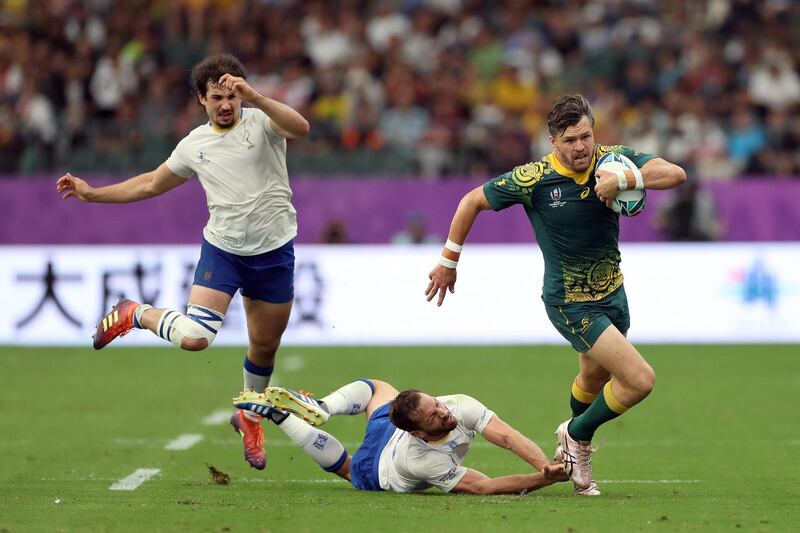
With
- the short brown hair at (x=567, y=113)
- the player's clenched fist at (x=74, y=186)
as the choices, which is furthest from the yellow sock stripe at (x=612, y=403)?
the player's clenched fist at (x=74, y=186)

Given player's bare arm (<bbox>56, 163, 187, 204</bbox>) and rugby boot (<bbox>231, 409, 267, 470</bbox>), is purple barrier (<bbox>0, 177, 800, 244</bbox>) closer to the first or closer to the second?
player's bare arm (<bbox>56, 163, 187, 204</bbox>)

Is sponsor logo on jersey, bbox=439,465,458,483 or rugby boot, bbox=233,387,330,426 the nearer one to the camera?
sponsor logo on jersey, bbox=439,465,458,483

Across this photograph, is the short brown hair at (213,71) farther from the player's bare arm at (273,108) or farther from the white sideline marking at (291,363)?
the white sideline marking at (291,363)

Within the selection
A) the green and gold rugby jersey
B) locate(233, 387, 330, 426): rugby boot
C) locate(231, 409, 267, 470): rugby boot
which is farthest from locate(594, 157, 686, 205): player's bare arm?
locate(231, 409, 267, 470): rugby boot

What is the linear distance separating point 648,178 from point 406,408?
1960mm

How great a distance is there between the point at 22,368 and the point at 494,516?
411 inches

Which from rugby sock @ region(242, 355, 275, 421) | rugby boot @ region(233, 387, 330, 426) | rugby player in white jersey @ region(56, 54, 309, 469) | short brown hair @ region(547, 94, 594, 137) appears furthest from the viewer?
rugby sock @ region(242, 355, 275, 421)

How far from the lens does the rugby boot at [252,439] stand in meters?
9.02

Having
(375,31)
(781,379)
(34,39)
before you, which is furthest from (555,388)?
(34,39)

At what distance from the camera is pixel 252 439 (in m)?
9.18

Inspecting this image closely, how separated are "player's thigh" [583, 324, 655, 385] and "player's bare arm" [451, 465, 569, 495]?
2.28 feet

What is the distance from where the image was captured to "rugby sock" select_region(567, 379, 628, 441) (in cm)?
836

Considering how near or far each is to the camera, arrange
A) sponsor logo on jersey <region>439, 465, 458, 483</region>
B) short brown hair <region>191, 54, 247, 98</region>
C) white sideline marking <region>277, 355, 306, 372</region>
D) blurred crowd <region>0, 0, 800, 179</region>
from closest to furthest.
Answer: sponsor logo on jersey <region>439, 465, 458, 483</region>, short brown hair <region>191, 54, 247, 98</region>, white sideline marking <region>277, 355, 306, 372</region>, blurred crowd <region>0, 0, 800, 179</region>

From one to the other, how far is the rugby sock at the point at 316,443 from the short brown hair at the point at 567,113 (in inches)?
96.5
